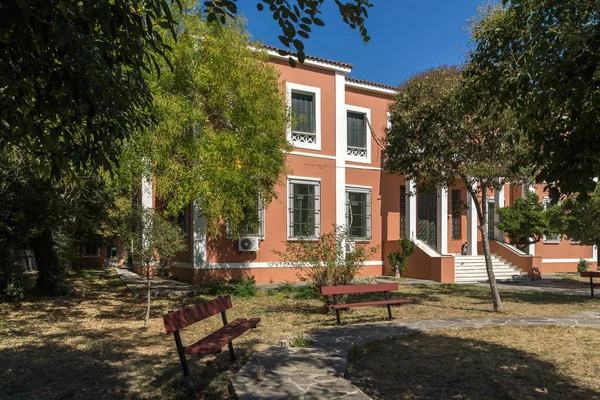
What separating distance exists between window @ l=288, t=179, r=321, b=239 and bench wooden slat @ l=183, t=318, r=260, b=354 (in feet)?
32.2

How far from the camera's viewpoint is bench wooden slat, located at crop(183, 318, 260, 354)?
509 centimetres

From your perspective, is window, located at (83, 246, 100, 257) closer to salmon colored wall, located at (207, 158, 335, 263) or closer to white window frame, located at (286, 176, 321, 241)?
salmon colored wall, located at (207, 158, 335, 263)

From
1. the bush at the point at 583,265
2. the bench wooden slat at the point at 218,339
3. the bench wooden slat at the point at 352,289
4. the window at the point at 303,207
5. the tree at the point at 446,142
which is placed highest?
the tree at the point at 446,142

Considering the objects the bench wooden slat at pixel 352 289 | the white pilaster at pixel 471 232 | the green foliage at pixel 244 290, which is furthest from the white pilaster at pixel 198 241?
the white pilaster at pixel 471 232

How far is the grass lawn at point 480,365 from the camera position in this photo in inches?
203

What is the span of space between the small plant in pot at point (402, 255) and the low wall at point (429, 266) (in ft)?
0.78

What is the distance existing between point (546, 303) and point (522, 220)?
8.75m

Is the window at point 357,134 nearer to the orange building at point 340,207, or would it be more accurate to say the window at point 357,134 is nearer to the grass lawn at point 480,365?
the orange building at point 340,207

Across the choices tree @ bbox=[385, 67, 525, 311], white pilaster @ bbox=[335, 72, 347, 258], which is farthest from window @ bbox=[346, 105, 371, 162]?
tree @ bbox=[385, 67, 525, 311]

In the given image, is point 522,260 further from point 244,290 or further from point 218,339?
point 218,339

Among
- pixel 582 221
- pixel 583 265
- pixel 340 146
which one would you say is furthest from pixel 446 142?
pixel 583 265

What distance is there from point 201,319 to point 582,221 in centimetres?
1164

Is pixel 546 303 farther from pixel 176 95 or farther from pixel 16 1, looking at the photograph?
pixel 16 1

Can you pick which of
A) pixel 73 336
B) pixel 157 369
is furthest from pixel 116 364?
pixel 73 336
